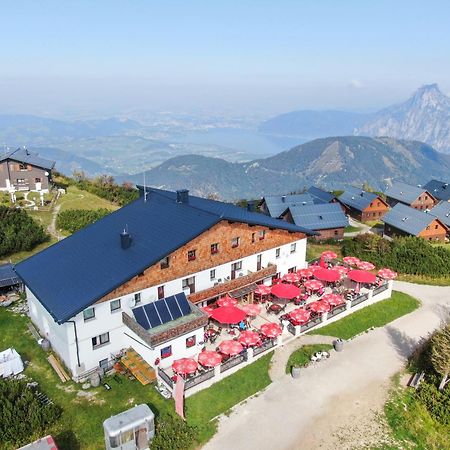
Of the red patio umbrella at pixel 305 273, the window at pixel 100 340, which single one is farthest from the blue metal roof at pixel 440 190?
the window at pixel 100 340

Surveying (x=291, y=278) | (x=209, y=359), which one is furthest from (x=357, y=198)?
(x=209, y=359)

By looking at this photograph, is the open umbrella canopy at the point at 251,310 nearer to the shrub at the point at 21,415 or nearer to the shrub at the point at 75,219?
the shrub at the point at 21,415

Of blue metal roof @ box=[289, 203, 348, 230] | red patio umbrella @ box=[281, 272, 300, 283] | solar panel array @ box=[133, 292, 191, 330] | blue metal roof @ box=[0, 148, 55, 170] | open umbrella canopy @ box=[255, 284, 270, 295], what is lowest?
blue metal roof @ box=[289, 203, 348, 230]

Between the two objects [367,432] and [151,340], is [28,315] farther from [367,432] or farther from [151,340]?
[367,432]

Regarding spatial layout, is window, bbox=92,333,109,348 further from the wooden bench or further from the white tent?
the wooden bench

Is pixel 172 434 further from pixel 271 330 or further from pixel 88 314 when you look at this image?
pixel 271 330

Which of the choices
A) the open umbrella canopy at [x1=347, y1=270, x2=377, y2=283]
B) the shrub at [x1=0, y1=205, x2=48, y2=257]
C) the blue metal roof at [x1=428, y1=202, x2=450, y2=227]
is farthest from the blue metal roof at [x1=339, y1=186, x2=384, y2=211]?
the shrub at [x1=0, y1=205, x2=48, y2=257]
